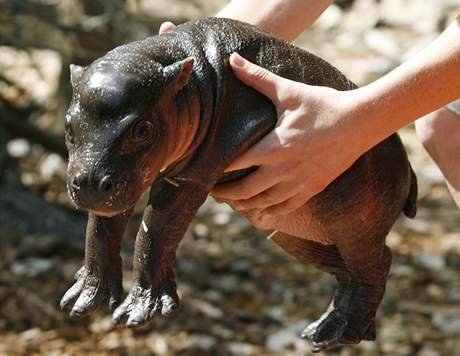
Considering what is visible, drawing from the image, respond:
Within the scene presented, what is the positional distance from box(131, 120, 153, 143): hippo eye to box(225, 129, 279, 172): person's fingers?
22cm

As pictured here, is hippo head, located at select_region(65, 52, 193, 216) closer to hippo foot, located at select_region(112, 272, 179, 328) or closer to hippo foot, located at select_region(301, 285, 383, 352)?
hippo foot, located at select_region(112, 272, 179, 328)

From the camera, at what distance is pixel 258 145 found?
5.60 feet

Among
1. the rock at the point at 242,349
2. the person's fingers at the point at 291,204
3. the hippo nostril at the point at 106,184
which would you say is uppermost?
the hippo nostril at the point at 106,184

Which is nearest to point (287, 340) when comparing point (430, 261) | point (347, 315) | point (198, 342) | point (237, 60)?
point (198, 342)

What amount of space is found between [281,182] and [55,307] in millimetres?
1821

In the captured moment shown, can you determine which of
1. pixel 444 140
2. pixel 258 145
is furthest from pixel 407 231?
pixel 258 145

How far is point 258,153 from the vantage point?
1.70 m

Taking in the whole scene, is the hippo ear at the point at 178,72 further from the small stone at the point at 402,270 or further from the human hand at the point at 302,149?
the small stone at the point at 402,270

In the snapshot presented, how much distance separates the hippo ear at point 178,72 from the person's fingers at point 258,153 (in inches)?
7.9

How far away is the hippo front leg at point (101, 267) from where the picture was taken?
5.56ft

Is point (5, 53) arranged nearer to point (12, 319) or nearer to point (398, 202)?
point (12, 319)

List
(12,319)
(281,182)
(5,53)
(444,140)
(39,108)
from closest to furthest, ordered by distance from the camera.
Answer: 1. (281,182)
2. (444,140)
3. (12,319)
4. (39,108)
5. (5,53)

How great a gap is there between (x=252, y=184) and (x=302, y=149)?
0.11 meters

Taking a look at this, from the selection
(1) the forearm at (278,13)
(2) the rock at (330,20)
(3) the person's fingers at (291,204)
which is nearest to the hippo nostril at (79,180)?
(3) the person's fingers at (291,204)
